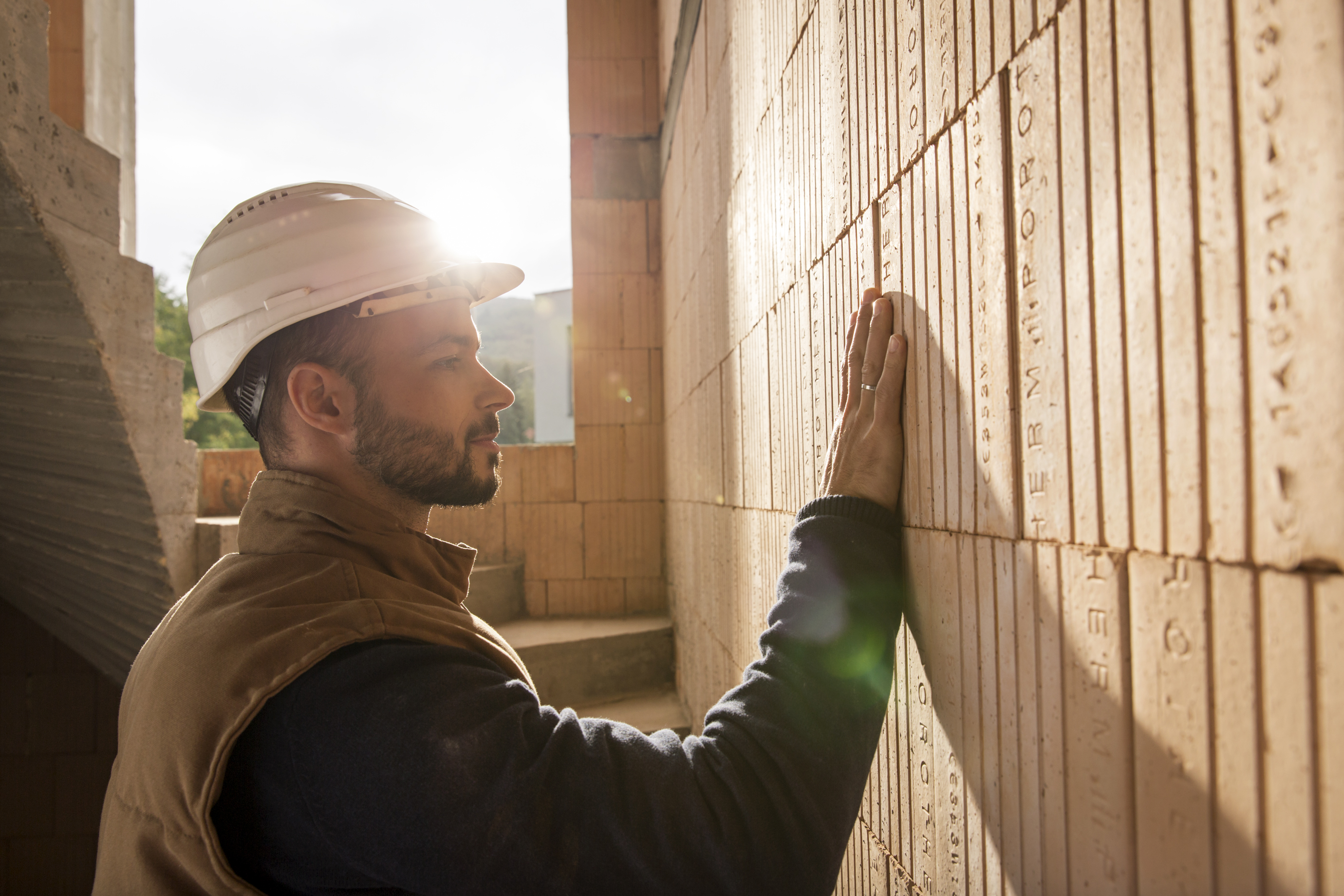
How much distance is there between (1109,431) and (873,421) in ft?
2.16

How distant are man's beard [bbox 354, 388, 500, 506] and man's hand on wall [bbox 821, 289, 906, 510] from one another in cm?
71

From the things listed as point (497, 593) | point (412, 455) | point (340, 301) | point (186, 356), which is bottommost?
point (497, 593)

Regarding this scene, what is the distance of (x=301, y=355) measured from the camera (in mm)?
1719

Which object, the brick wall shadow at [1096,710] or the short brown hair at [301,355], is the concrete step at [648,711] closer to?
the short brown hair at [301,355]

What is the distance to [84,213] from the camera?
147 inches

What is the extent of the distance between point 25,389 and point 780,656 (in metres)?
4.35

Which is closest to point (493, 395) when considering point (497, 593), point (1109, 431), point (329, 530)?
point (329, 530)

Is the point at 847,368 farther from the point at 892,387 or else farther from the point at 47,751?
the point at 47,751

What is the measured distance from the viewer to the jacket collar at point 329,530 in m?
1.48

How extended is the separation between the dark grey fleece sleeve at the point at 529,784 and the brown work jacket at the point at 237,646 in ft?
0.13

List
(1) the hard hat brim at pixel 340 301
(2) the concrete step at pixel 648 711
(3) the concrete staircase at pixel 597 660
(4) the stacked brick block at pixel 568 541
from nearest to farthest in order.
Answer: (1) the hard hat brim at pixel 340 301
(2) the concrete step at pixel 648 711
(3) the concrete staircase at pixel 597 660
(4) the stacked brick block at pixel 568 541

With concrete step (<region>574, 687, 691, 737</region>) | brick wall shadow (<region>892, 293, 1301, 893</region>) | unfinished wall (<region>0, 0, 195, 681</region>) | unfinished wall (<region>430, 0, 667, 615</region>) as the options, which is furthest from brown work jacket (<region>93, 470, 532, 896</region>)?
unfinished wall (<region>430, 0, 667, 615</region>)

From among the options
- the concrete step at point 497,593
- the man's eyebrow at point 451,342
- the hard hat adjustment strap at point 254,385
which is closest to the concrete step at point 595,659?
the concrete step at point 497,593

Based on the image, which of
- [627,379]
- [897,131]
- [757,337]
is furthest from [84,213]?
[627,379]
